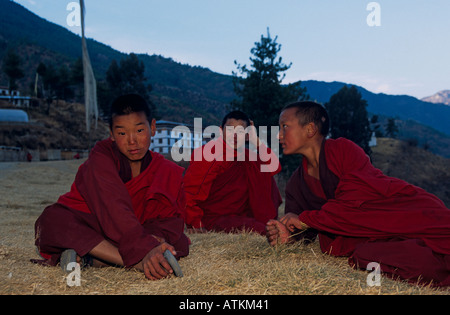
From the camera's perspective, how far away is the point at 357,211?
9.63 feet

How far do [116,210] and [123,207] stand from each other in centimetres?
5

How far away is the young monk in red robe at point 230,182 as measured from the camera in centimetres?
540

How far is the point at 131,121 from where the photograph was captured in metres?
3.17

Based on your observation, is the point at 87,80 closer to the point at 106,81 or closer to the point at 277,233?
the point at 277,233

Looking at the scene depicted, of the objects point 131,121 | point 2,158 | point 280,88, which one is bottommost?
point 2,158

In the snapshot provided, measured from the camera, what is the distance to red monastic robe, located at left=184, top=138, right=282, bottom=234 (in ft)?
17.7

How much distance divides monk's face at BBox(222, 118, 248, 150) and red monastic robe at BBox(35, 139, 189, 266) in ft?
7.25

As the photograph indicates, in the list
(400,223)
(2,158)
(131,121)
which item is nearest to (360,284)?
(400,223)

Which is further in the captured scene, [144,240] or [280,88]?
[280,88]

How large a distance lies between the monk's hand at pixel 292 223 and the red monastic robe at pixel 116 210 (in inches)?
32.6

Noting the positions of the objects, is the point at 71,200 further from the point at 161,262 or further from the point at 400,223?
the point at 400,223

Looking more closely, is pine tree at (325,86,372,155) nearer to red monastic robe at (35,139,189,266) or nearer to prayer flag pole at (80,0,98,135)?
prayer flag pole at (80,0,98,135)

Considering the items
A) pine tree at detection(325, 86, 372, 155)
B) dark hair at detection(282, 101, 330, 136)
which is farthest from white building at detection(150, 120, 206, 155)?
dark hair at detection(282, 101, 330, 136)

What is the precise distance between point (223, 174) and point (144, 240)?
3.03 metres
